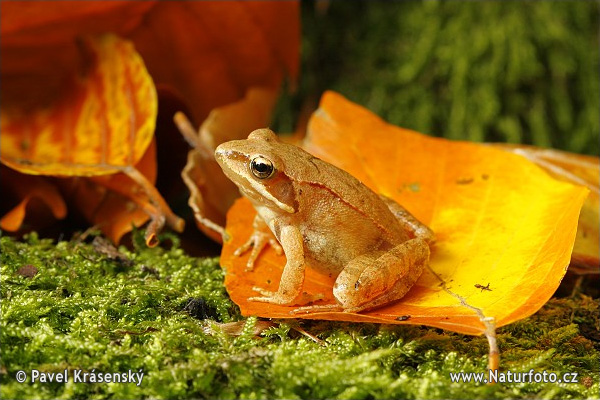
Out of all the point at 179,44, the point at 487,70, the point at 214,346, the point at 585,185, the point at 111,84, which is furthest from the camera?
the point at 487,70

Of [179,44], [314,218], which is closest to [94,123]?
[179,44]

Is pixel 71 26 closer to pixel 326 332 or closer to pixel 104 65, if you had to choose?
pixel 104 65

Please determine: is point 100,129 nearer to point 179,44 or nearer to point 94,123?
point 94,123

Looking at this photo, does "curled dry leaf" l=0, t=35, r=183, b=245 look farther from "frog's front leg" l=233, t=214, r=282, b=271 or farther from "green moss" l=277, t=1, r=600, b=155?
"green moss" l=277, t=1, r=600, b=155

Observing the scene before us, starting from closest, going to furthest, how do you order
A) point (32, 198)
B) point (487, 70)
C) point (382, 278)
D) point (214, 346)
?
1. point (214, 346)
2. point (382, 278)
3. point (32, 198)
4. point (487, 70)

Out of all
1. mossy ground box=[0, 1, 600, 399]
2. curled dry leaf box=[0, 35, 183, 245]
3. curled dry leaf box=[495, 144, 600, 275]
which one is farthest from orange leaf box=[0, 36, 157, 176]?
curled dry leaf box=[495, 144, 600, 275]

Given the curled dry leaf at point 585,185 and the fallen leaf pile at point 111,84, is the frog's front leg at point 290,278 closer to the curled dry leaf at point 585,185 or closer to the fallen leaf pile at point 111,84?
the fallen leaf pile at point 111,84

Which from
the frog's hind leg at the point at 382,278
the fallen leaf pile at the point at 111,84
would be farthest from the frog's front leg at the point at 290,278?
the fallen leaf pile at the point at 111,84
